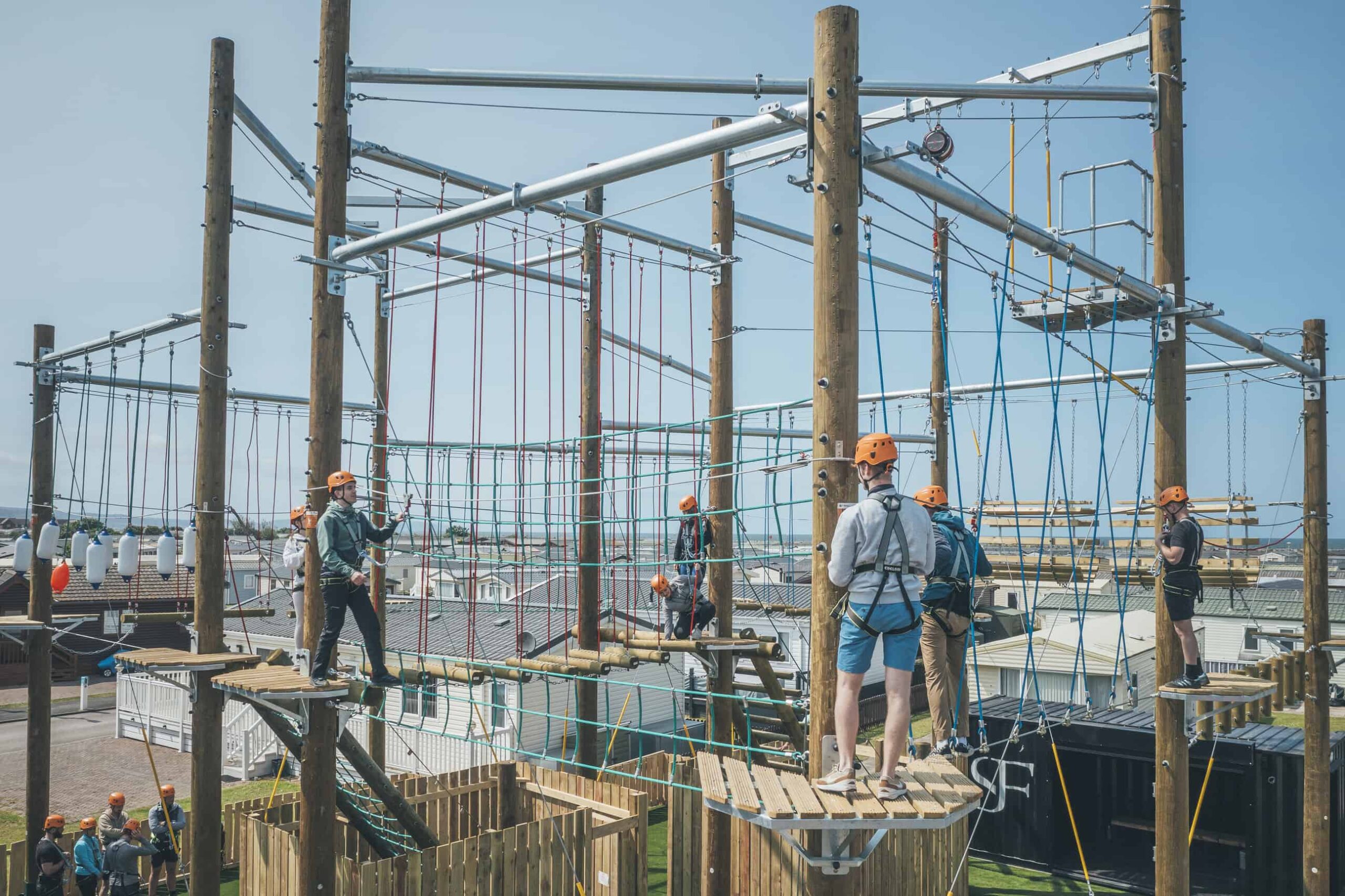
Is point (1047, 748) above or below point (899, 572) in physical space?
below

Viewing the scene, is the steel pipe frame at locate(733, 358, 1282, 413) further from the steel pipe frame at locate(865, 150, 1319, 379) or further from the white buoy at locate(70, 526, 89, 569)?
the white buoy at locate(70, 526, 89, 569)

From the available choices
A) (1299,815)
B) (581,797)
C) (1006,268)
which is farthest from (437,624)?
(1006,268)

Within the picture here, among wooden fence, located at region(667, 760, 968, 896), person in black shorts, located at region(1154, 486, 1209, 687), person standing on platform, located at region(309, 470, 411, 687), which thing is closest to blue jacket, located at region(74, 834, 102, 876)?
person standing on platform, located at region(309, 470, 411, 687)

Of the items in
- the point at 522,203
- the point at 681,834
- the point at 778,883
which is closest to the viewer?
the point at 522,203

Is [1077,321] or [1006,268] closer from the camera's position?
[1006,268]

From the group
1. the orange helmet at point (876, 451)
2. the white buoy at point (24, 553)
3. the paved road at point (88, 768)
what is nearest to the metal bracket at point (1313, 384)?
the orange helmet at point (876, 451)

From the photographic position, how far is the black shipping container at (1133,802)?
1181 centimetres

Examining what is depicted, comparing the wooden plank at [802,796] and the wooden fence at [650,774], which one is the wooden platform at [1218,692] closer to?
the wooden plank at [802,796]

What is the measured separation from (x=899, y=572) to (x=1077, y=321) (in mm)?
4731

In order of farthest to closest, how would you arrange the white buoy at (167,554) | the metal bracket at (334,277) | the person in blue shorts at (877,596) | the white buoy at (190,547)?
1. the white buoy at (167,554)
2. the white buoy at (190,547)
3. the metal bracket at (334,277)
4. the person in blue shorts at (877,596)

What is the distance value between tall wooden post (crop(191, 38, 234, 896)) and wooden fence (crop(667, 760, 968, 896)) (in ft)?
14.0

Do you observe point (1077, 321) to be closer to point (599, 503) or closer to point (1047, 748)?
point (599, 503)

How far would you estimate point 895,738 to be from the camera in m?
4.71

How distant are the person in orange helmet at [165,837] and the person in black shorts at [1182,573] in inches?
397
